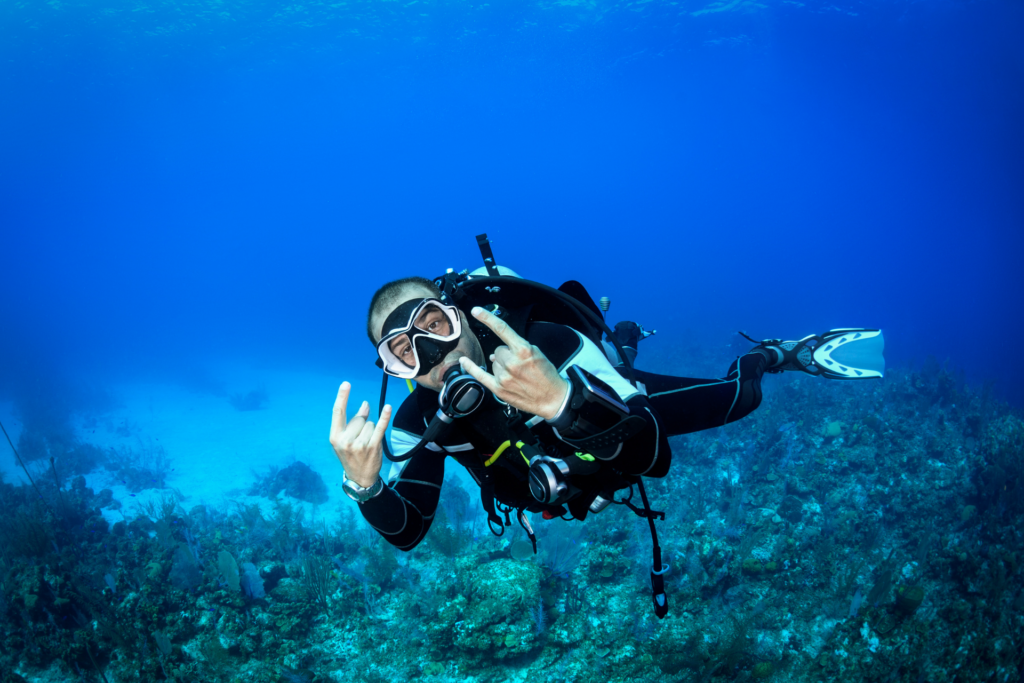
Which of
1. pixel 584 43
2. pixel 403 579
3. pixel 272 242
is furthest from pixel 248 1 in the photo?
pixel 272 242

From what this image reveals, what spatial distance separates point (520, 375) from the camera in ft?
5.05

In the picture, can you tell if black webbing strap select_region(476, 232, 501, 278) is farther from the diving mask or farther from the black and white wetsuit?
the diving mask

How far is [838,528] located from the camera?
6984 mm

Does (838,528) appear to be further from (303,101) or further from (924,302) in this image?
(924,302)

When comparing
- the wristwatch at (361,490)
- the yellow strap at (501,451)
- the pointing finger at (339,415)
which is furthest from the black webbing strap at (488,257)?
the wristwatch at (361,490)

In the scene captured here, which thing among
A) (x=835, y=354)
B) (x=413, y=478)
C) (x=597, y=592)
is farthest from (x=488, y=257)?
(x=597, y=592)

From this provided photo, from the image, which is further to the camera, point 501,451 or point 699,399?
point 699,399

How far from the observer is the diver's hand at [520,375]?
4.95 feet

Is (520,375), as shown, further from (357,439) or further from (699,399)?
(699,399)

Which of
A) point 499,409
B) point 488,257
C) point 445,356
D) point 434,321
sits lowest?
point 499,409

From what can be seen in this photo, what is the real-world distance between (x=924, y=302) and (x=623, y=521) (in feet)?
436

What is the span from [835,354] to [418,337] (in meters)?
4.46

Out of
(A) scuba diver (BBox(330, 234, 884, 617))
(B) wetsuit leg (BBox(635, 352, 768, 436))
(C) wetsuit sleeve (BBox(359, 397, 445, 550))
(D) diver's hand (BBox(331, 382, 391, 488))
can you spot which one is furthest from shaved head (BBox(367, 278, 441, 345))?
(B) wetsuit leg (BBox(635, 352, 768, 436))

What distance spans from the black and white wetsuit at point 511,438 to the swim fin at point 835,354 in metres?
1.39
